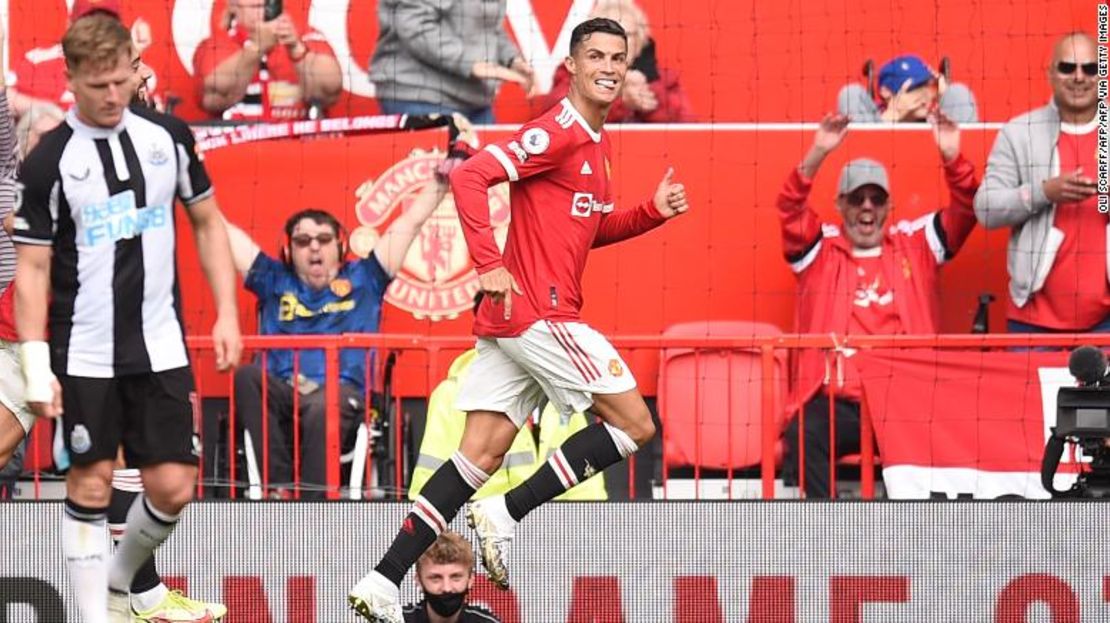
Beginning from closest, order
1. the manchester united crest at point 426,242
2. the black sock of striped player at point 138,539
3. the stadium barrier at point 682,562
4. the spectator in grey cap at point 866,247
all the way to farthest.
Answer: the black sock of striped player at point 138,539, the stadium barrier at point 682,562, the spectator in grey cap at point 866,247, the manchester united crest at point 426,242

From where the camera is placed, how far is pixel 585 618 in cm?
988

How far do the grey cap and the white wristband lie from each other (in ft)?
16.9

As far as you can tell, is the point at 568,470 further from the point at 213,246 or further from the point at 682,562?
the point at 213,246

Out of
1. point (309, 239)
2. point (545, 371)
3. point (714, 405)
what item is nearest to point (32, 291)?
point (545, 371)

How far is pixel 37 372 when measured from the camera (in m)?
7.08

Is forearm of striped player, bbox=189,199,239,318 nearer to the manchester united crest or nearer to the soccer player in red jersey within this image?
the soccer player in red jersey

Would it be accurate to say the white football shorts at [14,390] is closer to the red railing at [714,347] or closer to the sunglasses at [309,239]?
the red railing at [714,347]

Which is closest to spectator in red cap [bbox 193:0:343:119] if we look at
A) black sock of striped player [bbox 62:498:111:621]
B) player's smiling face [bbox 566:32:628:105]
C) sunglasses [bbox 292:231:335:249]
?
sunglasses [bbox 292:231:335:249]

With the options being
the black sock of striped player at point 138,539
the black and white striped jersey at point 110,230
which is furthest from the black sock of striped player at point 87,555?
the black and white striped jersey at point 110,230

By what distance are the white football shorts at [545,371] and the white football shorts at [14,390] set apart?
1562mm

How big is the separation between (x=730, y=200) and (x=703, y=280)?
0.43m

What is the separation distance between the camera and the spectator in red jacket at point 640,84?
39.5 ft

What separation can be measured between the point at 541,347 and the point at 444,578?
1.36 meters

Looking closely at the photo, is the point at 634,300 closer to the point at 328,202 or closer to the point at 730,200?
the point at 730,200
